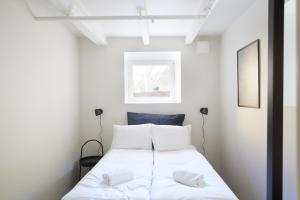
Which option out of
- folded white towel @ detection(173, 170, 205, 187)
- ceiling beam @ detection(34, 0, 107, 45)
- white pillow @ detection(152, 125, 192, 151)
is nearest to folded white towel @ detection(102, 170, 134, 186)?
folded white towel @ detection(173, 170, 205, 187)

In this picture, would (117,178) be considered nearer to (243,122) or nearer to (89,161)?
(89,161)

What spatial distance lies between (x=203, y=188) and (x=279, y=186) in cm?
83

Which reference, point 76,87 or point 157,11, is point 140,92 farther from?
point 157,11

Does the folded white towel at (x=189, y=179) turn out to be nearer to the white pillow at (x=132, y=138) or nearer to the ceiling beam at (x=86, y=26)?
the white pillow at (x=132, y=138)

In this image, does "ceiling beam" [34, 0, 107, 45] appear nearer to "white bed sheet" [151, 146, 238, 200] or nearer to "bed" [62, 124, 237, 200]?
"bed" [62, 124, 237, 200]

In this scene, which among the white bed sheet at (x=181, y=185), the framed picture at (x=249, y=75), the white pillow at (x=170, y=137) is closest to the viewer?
the white bed sheet at (x=181, y=185)

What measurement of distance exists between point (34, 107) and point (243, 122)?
7.07 feet

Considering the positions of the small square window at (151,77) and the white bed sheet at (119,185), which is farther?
the small square window at (151,77)

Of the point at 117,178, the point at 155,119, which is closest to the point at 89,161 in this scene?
the point at 155,119

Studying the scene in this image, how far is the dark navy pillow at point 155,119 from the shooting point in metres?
3.13

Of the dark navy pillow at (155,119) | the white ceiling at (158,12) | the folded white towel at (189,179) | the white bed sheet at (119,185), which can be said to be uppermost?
the white ceiling at (158,12)

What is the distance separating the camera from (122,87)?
11.0ft

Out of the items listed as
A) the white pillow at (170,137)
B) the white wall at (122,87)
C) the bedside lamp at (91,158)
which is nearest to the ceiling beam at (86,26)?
the white wall at (122,87)

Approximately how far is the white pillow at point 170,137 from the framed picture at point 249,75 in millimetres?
802
